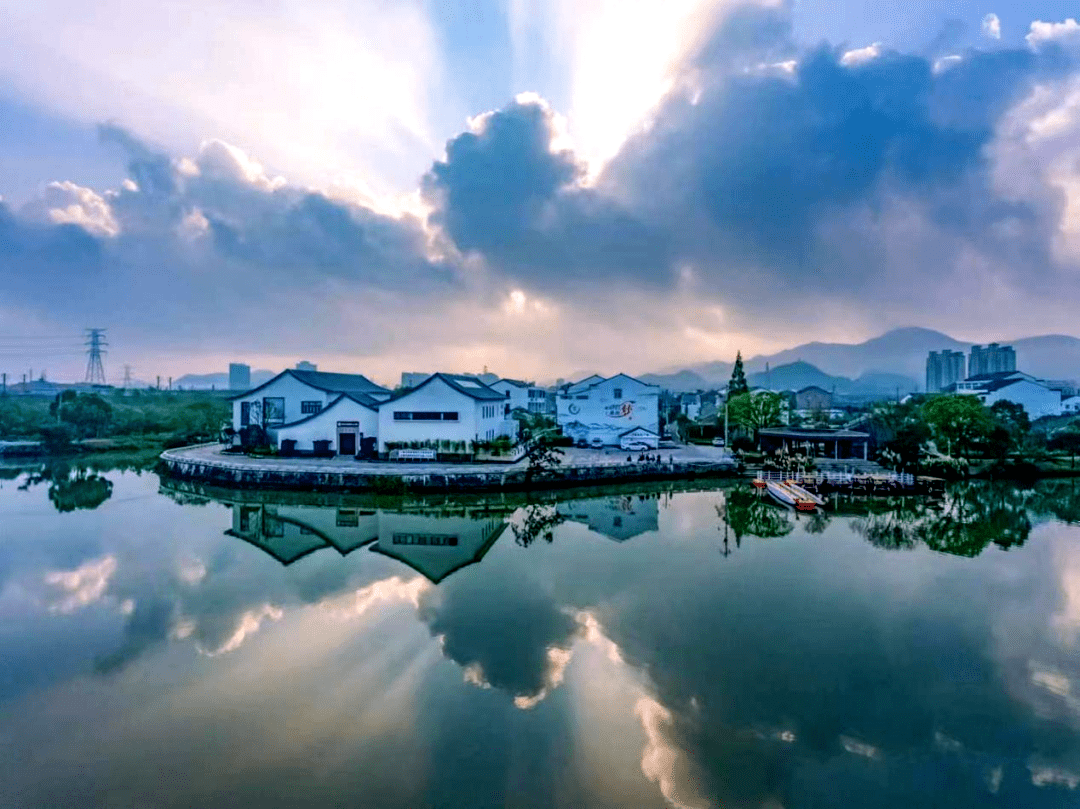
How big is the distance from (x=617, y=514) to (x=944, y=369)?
140990 millimetres

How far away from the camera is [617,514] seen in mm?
18000

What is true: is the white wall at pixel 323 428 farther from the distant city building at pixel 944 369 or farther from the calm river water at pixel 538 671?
the distant city building at pixel 944 369

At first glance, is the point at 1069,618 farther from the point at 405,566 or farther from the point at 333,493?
the point at 333,493

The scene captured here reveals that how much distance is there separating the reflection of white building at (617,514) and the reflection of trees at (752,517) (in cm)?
209

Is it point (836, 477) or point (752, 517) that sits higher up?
point (836, 477)

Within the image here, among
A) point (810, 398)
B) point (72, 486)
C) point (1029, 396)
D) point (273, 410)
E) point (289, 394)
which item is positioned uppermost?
point (810, 398)

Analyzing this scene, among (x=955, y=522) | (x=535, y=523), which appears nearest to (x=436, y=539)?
(x=535, y=523)

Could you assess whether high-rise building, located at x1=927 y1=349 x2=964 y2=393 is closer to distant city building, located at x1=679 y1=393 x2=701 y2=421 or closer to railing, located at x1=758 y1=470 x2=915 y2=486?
distant city building, located at x1=679 y1=393 x2=701 y2=421

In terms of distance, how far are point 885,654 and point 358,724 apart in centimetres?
667

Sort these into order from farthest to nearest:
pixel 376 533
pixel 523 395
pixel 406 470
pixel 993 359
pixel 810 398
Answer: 1. pixel 993 359
2. pixel 810 398
3. pixel 523 395
4. pixel 406 470
5. pixel 376 533

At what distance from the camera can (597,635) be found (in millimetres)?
8539

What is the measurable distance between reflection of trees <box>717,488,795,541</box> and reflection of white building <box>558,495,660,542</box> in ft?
6.84

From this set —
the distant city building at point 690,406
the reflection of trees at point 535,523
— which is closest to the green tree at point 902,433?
the reflection of trees at point 535,523

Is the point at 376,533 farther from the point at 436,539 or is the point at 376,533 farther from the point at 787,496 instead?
the point at 787,496
